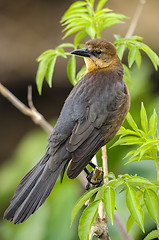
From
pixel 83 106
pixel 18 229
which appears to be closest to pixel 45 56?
pixel 83 106

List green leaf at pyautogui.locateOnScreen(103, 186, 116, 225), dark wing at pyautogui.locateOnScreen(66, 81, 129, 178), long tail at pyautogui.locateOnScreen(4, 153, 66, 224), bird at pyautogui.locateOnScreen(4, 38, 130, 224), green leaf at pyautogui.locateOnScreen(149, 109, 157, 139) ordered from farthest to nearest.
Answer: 1. dark wing at pyautogui.locateOnScreen(66, 81, 129, 178)
2. bird at pyautogui.locateOnScreen(4, 38, 130, 224)
3. long tail at pyautogui.locateOnScreen(4, 153, 66, 224)
4. green leaf at pyautogui.locateOnScreen(149, 109, 157, 139)
5. green leaf at pyautogui.locateOnScreen(103, 186, 116, 225)

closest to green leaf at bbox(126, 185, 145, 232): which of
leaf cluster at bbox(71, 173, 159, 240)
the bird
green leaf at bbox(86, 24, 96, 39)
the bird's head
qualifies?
leaf cluster at bbox(71, 173, 159, 240)

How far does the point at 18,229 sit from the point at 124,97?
7.30ft

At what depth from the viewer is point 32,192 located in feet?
9.42

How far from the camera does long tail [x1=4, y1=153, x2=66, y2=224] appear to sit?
2.75 metres

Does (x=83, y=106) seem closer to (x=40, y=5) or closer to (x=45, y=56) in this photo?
(x=45, y=56)

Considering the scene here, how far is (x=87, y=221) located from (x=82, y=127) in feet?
3.17

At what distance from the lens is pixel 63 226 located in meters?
4.62

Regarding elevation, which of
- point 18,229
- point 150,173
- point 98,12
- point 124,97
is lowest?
point 150,173

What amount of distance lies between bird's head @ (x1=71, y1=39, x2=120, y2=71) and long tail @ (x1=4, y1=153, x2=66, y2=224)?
0.82m

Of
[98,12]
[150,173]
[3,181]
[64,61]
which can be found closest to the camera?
[98,12]

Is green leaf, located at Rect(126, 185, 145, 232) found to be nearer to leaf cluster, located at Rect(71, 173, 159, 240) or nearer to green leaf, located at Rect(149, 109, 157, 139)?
leaf cluster, located at Rect(71, 173, 159, 240)

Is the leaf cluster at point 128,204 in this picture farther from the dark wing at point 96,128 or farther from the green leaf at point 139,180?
the dark wing at point 96,128

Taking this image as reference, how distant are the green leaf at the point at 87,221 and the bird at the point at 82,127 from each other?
0.56m
